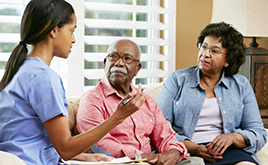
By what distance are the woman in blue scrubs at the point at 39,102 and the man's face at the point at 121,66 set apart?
60 cm

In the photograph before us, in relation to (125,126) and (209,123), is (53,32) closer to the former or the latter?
(125,126)

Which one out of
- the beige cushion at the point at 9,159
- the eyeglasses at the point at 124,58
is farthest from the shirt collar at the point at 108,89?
the beige cushion at the point at 9,159

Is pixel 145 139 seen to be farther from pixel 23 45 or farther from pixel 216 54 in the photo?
pixel 23 45

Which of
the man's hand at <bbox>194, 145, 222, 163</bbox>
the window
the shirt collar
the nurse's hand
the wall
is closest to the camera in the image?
the nurse's hand

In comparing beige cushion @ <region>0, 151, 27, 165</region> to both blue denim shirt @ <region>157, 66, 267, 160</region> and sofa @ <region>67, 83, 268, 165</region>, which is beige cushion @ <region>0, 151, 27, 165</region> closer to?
sofa @ <region>67, 83, 268, 165</region>

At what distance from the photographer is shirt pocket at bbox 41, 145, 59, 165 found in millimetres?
1207

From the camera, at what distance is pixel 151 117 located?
1.90 meters

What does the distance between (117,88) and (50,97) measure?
756 mm

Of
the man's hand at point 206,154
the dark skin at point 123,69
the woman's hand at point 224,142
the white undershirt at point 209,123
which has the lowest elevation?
the man's hand at point 206,154

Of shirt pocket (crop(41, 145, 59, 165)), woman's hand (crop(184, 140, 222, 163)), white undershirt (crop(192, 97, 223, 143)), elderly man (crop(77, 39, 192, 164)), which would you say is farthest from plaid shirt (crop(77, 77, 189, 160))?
shirt pocket (crop(41, 145, 59, 165))

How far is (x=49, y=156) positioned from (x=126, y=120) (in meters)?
0.64

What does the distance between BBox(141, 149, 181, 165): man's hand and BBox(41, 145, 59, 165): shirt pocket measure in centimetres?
59

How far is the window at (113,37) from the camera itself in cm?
258

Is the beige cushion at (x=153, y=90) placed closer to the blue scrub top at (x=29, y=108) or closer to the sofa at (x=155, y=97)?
the sofa at (x=155, y=97)
